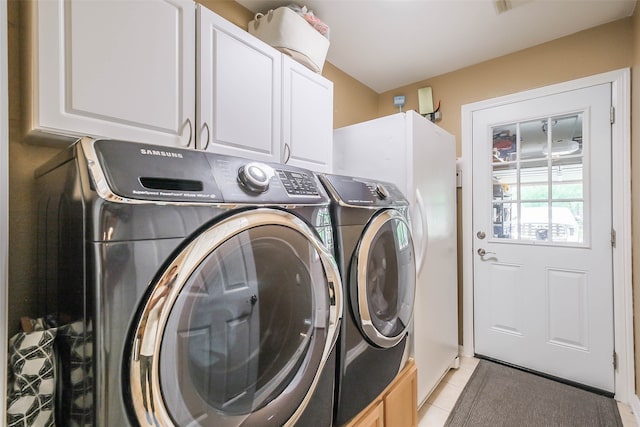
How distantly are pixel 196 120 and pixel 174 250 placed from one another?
0.73 m

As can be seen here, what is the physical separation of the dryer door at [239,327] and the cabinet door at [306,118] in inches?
31.4

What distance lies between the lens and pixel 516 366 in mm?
2232

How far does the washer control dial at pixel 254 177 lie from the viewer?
736 millimetres

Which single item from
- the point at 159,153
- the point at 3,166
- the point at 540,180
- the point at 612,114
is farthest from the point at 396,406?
the point at 612,114

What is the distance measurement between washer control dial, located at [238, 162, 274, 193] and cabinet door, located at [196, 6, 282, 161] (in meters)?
0.48

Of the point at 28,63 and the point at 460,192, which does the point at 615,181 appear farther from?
the point at 28,63

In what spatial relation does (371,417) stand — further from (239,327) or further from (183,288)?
(183,288)

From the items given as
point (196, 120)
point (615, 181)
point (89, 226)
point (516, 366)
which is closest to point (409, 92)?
point (615, 181)

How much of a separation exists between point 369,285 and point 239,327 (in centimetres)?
58

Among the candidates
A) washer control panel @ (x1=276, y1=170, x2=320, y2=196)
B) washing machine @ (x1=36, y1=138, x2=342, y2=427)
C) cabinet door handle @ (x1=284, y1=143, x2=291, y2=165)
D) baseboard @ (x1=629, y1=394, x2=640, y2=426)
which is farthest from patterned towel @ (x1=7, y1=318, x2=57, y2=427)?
baseboard @ (x1=629, y1=394, x2=640, y2=426)

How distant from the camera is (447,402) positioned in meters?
1.86

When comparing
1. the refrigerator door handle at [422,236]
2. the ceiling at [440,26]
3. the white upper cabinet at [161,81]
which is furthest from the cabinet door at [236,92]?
the refrigerator door handle at [422,236]

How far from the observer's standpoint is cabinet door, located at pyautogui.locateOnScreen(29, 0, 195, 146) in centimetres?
81

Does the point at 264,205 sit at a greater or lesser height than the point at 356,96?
lesser
